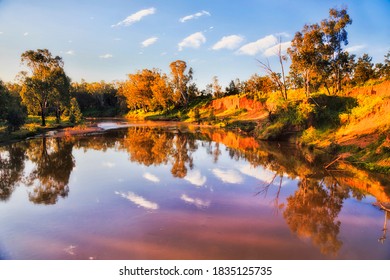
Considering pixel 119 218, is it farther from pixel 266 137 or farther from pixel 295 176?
pixel 266 137

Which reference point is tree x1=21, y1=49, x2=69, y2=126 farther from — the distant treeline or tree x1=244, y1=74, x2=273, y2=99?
tree x1=244, y1=74, x2=273, y2=99

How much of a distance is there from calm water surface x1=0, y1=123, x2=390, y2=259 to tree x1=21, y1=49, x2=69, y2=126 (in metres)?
30.0

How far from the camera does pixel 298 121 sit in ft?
87.3

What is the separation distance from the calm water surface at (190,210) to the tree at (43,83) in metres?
30.0

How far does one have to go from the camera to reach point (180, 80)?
7344 centimetres

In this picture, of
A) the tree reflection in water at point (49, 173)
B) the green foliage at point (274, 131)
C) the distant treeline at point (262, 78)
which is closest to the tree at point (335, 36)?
the distant treeline at point (262, 78)

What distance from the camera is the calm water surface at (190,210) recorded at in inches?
273

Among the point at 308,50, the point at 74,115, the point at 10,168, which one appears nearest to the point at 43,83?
the point at 74,115

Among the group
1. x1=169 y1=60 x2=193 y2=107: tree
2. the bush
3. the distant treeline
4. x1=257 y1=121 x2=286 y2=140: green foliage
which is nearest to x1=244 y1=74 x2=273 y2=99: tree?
the distant treeline

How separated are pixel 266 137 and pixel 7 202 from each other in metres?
23.8

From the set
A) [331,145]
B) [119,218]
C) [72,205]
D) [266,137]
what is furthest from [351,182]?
[266,137]

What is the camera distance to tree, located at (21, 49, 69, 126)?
42.8m

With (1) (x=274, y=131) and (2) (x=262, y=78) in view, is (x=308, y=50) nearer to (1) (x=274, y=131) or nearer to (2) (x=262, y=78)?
(1) (x=274, y=131)

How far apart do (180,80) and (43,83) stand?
120 ft
